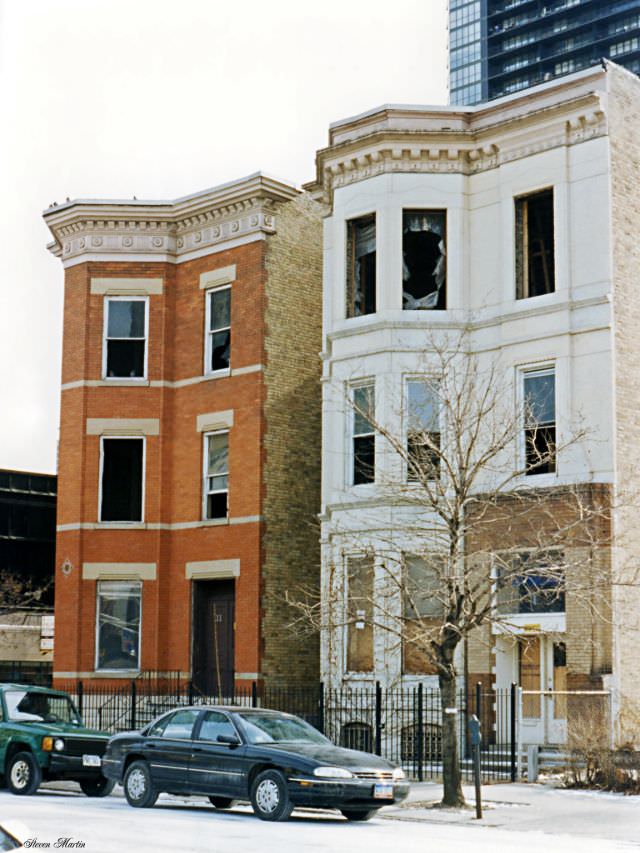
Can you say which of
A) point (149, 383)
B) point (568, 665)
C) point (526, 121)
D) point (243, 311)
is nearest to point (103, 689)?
point (149, 383)

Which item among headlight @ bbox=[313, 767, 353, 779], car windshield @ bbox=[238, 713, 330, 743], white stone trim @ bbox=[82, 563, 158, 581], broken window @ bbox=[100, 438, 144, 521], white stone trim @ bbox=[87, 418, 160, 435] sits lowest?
headlight @ bbox=[313, 767, 353, 779]

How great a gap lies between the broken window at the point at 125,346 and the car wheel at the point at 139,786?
15.3 meters

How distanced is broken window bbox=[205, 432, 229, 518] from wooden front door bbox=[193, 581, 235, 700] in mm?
1753

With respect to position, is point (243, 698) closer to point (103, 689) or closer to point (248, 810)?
point (103, 689)

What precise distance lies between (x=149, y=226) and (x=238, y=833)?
2030 centimetres

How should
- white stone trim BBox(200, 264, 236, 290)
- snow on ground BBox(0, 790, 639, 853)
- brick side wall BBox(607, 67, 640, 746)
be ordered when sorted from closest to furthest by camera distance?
snow on ground BBox(0, 790, 639, 853) → brick side wall BBox(607, 67, 640, 746) → white stone trim BBox(200, 264, 236, 290)

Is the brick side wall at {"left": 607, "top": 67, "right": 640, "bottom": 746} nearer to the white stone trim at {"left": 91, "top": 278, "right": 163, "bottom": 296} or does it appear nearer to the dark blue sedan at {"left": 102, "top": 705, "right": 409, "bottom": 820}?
the dark blue sedan at {"left": 102, "top": 705, "right": 409, "bottom": 820}

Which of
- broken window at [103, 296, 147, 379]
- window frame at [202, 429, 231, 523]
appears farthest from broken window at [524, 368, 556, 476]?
broken window at [103, 296, 147, 379]

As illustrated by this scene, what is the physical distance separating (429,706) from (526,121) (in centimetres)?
1188

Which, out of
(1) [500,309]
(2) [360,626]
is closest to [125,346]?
(2) [360,626]

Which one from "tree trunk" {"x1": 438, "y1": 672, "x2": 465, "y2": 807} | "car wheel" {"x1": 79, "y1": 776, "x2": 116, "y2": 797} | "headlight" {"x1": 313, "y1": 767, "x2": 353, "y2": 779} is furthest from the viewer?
"car wheel" {"x1": 79, "y1": 776, "x2": 116, "y2": 797}

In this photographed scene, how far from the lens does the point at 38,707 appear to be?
19.8 m

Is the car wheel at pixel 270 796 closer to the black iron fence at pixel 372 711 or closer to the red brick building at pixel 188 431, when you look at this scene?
the black iron fence at pixel 372 711

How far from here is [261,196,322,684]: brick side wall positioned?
2927 centimetres
